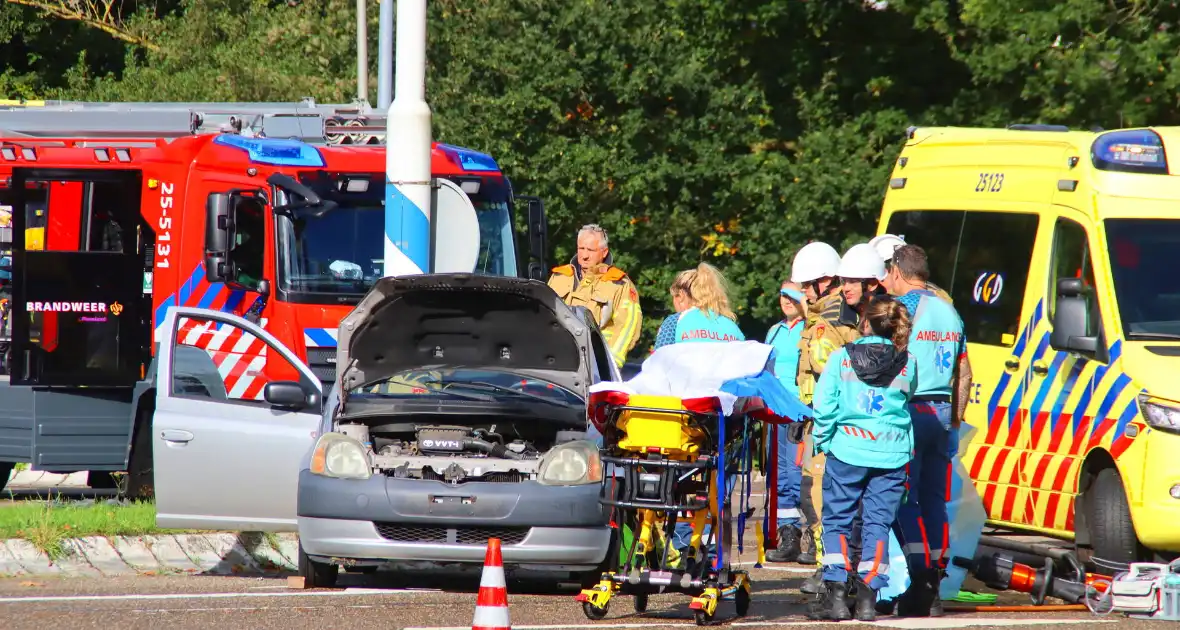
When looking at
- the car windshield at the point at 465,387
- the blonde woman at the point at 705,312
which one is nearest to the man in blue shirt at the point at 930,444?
the blonde woman at the point at 705,312

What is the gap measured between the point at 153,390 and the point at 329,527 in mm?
4630

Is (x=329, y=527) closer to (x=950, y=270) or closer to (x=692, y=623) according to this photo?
(x=692, y=623)

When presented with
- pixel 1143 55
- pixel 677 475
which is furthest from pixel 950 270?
pixel 1143 55

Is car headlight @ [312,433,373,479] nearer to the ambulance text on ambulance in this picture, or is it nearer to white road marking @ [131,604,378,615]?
white road marking @ [131,604,378,615]

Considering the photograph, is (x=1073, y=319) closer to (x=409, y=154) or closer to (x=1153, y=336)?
(x=1153, y=336)

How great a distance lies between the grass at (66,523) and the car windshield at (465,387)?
182 cm

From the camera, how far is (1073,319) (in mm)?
9938

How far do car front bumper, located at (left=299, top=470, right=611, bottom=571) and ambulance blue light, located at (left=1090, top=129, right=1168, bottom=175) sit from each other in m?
3.62

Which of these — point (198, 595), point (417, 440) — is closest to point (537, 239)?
point (417, 440)

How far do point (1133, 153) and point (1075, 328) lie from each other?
1.16 metres

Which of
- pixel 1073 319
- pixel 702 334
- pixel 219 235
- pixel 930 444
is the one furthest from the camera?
pixel 219 235

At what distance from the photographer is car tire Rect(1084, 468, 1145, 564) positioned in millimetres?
9602

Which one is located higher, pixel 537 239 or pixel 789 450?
pixel 537 239

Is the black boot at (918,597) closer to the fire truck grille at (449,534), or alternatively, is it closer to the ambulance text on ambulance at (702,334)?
the fire truck grille at (449,534)
